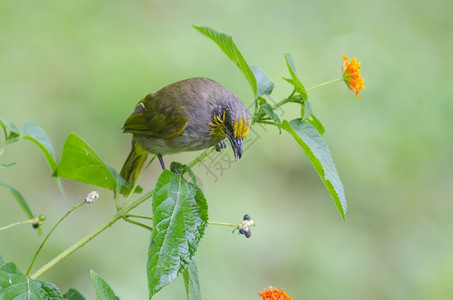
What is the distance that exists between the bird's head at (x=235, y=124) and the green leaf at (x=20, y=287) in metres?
1.16

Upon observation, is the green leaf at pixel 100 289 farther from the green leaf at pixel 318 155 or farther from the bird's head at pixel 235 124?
the bird's head at pixel 235 124

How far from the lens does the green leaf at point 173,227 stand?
5.16ft

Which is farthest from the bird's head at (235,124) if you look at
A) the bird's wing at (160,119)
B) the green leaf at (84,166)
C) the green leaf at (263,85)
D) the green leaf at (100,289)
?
the green leaf at (100,289)

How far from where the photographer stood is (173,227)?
170 centimetres

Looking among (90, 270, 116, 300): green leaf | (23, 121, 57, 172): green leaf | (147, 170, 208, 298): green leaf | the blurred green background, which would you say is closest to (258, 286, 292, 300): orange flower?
(147, 170, 208, 298): green leaf

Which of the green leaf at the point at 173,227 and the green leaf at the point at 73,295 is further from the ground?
the green leaf at the point at 173,227

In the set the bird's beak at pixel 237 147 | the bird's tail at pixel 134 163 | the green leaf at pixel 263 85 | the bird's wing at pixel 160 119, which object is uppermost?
the green leaf at pixel 263 85

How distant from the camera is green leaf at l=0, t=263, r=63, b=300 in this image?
1.52 metres

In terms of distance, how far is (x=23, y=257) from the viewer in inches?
167

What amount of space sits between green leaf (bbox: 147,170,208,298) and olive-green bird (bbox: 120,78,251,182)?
936mm

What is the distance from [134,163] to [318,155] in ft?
4.23

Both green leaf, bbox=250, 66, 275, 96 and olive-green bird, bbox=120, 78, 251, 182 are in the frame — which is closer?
green leaf, bbox=250, 66, 275, 96

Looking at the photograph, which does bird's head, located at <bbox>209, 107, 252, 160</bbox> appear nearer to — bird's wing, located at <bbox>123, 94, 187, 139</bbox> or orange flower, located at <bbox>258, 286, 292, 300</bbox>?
bird's wing, located at <bbox>123, 94, 187, 139</bbox>

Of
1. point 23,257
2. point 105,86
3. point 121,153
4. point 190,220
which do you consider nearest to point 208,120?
point 190,220
